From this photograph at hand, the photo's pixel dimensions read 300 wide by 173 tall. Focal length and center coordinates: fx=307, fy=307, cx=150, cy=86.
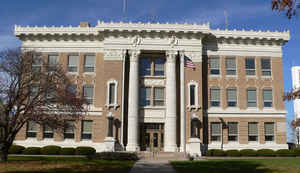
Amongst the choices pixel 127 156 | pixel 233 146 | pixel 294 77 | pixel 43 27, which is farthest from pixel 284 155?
pixel 294 77

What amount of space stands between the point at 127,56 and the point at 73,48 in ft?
21.4

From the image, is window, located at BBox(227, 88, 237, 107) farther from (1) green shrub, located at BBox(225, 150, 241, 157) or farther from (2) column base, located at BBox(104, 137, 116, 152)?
(2) column base, located at BBox(104, 137, 116, 152)

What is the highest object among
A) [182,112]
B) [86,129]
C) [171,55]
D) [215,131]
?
[171,55]

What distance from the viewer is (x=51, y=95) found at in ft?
67.1

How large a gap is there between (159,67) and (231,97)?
8924 mm

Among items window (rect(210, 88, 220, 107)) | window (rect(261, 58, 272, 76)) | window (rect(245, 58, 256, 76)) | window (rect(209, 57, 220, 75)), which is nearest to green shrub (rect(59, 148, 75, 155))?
window (rect(210, 88, 220, 107))

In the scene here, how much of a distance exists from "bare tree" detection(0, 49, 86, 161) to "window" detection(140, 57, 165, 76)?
48.9 ft

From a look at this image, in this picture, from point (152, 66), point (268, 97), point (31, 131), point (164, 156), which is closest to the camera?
point (164, 156)

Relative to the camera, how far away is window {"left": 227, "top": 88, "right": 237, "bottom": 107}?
35.0 metres

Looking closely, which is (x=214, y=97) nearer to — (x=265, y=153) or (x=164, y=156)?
(x=265, y=153)

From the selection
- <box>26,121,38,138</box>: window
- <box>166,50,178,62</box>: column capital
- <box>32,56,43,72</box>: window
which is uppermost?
<box>166,50,178,62</box>: column capital

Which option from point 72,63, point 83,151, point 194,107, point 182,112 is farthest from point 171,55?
point 83,151

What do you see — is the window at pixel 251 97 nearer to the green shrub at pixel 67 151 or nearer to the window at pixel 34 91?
the green shrub at pixel 67 151

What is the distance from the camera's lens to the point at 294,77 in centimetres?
14125
